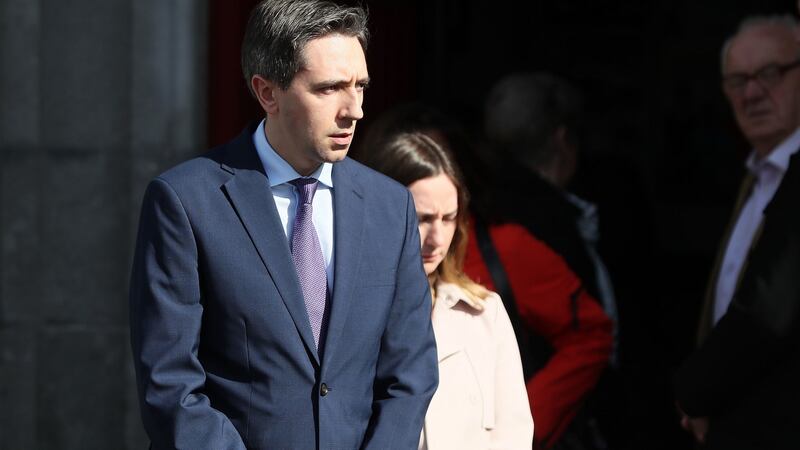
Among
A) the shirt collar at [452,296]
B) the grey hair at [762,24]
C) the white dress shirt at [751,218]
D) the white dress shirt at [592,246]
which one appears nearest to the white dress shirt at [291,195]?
the shirt collar at [452,296]

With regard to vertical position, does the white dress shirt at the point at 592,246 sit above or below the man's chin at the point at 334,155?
below

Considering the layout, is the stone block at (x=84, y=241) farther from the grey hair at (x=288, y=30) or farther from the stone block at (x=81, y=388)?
the grey hair at (x=288, y=30)

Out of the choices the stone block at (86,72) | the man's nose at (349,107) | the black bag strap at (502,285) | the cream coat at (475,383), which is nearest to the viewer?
the man's nose at (349,107)

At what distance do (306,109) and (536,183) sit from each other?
5.41ft

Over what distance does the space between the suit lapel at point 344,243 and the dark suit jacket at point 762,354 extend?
1.07 m

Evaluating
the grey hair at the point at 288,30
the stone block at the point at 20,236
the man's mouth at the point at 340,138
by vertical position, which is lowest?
the stone block at the point at 20,236

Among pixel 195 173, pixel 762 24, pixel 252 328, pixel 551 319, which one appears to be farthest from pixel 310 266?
pixel 762 24

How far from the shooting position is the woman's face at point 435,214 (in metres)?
3.10

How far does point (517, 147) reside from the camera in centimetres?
441

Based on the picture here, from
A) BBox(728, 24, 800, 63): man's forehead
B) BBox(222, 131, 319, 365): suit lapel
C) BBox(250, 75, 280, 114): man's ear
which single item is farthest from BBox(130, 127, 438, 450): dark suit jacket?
BBox(728, 24, 800, 63): man's forehead

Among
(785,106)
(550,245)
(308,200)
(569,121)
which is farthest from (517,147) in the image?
(308,200)

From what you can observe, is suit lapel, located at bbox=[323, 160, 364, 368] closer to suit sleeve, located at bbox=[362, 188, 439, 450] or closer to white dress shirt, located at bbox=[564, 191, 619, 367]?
suit sleeve, located at bbox=[362, 188, 439, 450]

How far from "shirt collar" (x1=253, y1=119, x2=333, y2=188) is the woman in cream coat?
527mm

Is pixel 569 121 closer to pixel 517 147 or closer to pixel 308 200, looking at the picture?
pixel 517 147
